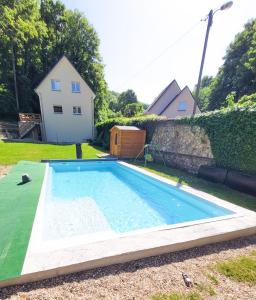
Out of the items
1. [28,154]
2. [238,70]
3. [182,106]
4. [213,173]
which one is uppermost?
[238,70]

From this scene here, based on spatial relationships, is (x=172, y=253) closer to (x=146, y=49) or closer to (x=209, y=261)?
(x=209, y=261)

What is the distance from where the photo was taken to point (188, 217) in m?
4.39

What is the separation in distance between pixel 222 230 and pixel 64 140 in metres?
18.7

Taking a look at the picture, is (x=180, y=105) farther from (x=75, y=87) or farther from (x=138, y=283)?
(x=138, y=283)

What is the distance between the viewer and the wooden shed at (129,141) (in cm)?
1123

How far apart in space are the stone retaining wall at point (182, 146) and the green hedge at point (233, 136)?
18.6 inches

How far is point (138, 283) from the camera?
6.61ft

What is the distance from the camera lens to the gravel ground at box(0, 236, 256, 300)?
185cm

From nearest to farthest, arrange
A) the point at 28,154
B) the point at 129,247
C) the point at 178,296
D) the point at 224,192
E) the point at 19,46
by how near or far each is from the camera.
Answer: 1. the point at 178,296
2. the point at 129,247
3. the point at 224,192
4. the point at 28,154
5. the point at 19,46

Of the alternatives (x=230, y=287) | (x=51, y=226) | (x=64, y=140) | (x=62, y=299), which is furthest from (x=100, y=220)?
(x=64, y=140)

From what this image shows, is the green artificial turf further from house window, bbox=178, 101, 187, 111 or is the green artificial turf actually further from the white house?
the white house

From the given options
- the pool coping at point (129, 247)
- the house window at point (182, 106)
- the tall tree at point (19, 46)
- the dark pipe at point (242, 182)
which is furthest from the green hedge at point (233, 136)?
the tall tree at point (19, 46)

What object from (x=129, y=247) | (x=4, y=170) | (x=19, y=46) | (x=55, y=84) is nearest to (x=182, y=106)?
(x=55, y=84)

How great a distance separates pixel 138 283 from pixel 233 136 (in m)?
5.83
